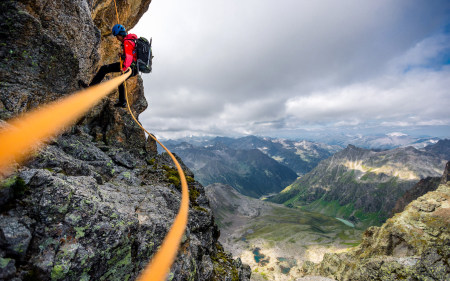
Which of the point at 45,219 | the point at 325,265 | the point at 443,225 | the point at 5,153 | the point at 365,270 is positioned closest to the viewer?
the point at 45,219

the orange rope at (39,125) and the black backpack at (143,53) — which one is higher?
the black backpack at (143,53)

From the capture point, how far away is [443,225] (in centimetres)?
5125

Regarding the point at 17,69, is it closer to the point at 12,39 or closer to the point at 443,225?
the point at 12,39

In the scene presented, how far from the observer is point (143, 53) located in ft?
56.3

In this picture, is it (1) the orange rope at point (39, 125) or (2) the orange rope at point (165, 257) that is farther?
(2) the orange rope at point (165, 257)

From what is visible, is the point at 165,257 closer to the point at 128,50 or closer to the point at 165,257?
the point at 165,257

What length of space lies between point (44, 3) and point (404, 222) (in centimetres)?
9043

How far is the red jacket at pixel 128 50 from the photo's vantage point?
1552 centimetres

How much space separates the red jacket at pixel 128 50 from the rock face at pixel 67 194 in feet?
7.75

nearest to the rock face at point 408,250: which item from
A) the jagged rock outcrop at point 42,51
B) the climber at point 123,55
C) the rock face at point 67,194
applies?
the rock face at point 67,194

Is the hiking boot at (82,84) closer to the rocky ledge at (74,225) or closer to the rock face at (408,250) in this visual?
the rocky ledge at (74,225)

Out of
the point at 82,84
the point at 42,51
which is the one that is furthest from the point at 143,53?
the point at 42,51

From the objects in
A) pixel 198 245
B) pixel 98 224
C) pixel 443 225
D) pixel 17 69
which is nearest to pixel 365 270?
pixel 198 245

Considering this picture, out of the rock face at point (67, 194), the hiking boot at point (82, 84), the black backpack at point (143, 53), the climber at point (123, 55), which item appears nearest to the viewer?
the rock face at point (67, 194)
